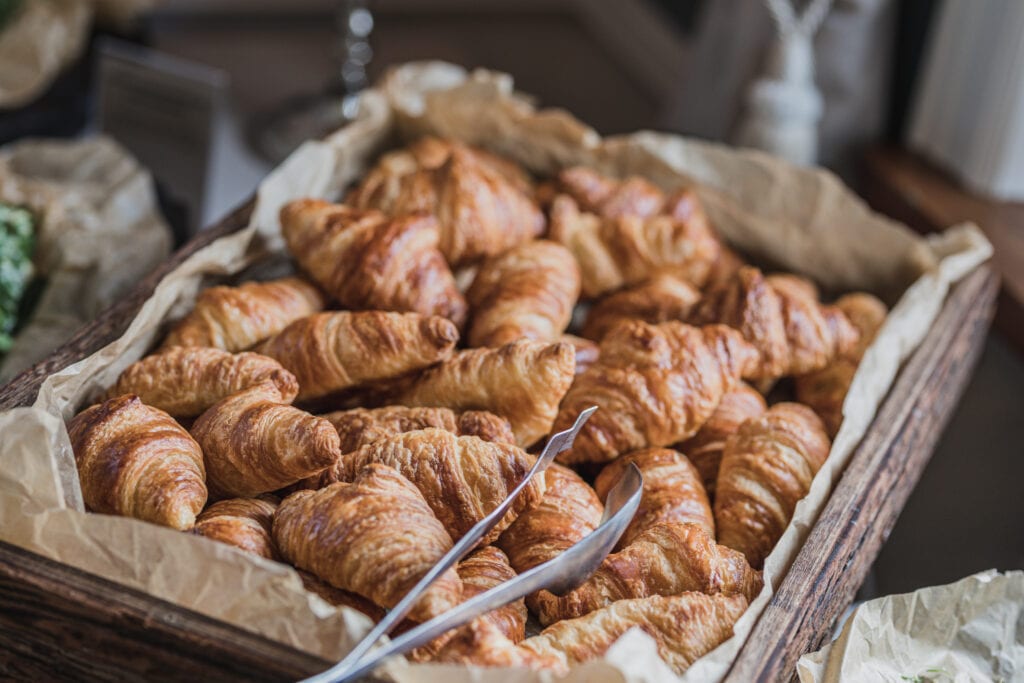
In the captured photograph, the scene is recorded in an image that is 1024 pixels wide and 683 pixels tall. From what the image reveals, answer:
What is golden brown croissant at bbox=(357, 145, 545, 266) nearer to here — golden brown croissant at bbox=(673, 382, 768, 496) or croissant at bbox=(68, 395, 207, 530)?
golden brown croissant at bbox=(673, 382, 768, 496)

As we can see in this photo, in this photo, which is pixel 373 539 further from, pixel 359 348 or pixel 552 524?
pixel 359 348

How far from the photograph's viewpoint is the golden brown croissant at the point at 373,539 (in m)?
0.91

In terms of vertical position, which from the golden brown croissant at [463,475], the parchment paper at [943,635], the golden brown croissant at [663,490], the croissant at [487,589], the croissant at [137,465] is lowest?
the parchment paper at [943,635]

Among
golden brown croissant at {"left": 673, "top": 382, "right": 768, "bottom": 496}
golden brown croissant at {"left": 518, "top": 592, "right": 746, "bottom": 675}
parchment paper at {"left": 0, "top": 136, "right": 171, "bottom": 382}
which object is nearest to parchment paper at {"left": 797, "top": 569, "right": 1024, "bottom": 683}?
golden brown croissant at {"left": 518, "top": 592, "right": 746, "bottom": 675}

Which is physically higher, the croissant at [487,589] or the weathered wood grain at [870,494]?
the weathered wood grain at [870,494]

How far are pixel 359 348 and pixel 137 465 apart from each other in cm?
30

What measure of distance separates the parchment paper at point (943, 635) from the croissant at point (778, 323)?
0.37m

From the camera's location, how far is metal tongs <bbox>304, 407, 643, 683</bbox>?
0.83 m

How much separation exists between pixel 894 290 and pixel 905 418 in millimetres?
404

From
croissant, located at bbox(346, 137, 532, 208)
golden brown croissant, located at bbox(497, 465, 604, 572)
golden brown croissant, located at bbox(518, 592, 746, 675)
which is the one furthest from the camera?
croissant, located at bbox(346, 137, 532, 208)

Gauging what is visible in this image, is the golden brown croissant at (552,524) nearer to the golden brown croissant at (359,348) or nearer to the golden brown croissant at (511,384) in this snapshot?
the golden brown croissant at (511,384)

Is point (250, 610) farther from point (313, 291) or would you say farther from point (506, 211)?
point (506, 211)

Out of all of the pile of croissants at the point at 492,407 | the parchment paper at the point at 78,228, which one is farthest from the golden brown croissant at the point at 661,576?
the parchment paper at the point at 78,228

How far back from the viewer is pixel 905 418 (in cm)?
132
